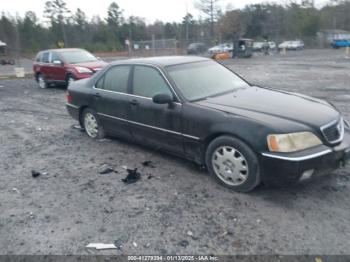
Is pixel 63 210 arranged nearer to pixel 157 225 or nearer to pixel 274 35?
pixel 157 225

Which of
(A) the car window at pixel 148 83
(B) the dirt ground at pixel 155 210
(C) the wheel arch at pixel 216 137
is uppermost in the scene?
(A) the car window at pixel 148 83

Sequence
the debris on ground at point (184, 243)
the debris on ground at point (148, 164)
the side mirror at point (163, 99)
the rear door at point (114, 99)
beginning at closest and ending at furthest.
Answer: the debris on ground at point (184, 243) < the side mirror at point (163, 99) < the debris on ground at point (148, 164) < the rear door at point (114, 99)

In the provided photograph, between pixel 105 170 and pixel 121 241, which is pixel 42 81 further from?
pixel 121 241

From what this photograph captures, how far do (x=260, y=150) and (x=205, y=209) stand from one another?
0.88m

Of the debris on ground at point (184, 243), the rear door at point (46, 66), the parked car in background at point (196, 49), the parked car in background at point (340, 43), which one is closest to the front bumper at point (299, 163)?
the debris on ground at point (184, 243)

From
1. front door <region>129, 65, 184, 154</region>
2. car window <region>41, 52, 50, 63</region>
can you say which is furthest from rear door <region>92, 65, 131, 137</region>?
car window <region>41, 52, 50, 63</region>

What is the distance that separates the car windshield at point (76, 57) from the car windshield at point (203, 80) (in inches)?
330

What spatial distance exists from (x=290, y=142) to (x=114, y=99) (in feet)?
9.89

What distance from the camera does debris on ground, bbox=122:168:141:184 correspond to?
444 cm

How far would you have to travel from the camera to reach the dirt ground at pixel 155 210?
3.07 metres

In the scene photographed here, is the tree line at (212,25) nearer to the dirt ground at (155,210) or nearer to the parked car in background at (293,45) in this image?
the parked car in background at (293,45)

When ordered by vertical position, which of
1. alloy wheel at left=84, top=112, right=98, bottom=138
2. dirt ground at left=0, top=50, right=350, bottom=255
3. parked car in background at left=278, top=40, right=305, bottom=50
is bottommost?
dirt ground at left=0, top=50, right=350, bottom=255

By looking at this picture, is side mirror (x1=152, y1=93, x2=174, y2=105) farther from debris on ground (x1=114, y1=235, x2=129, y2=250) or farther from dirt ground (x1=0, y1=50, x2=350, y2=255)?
debris on ground (x1=114, y1=235, x2=129, y2=250)

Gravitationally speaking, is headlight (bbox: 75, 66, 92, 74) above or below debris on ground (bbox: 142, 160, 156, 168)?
above
